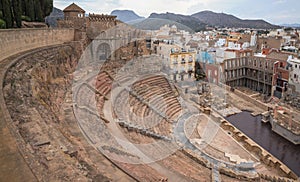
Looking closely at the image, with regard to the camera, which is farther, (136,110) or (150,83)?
(150,83)

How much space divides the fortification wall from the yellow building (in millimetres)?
11439

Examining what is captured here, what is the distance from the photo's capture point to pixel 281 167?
43.0 ft

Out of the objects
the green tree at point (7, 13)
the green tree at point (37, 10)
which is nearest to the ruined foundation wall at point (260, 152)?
the green tree at point (7, 13)

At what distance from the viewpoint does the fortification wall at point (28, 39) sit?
11.9 meters

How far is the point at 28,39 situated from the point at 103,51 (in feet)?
25.9

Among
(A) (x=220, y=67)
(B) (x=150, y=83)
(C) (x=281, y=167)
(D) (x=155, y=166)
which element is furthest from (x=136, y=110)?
(A) (x=220, y=67)

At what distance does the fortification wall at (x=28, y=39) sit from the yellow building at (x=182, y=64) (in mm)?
11439

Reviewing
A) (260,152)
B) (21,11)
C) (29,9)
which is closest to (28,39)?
(21,11)

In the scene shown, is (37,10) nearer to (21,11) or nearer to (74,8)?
(74,8)

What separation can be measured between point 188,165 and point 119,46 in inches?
639

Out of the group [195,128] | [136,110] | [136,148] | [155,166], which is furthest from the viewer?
[195,128]

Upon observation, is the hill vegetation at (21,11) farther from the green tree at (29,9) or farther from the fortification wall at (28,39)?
the fortification wall at (28,39)

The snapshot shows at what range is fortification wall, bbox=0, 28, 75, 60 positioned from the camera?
11941mm

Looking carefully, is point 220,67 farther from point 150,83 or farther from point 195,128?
point 195,128
